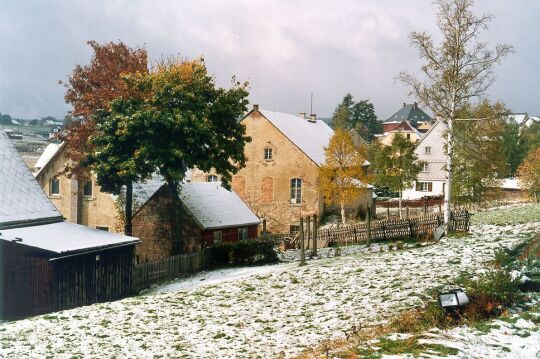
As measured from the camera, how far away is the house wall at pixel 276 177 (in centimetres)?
4756

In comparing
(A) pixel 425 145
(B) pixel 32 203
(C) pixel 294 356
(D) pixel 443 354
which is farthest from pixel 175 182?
(A) pixel 425 145

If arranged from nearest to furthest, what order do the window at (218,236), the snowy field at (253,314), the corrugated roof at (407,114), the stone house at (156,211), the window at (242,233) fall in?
1. the snowy field at (253,314)
2. the stone house at (156,211)
3. the window at (218,236)
4. the window at (242,233)
5. the corrugated roof at (407,114)

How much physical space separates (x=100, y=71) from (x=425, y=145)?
47.9 m

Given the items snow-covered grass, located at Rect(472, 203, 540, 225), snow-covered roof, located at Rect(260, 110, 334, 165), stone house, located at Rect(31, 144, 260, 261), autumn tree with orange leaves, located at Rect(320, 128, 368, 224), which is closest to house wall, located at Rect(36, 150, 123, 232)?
stone house, located at Rect(31, 144, 260, 261)

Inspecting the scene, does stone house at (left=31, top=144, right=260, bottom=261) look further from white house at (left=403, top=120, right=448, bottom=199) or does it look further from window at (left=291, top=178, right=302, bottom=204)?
white house at (left=403, top=120, right=448, bottom=199)

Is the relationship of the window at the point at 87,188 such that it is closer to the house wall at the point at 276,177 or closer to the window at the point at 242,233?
the window at the point at 242,233

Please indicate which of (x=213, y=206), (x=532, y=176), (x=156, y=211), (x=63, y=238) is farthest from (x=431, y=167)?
(x=63, y=238)

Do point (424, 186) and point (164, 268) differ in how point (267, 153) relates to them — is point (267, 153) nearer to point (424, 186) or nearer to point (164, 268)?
point (164, 268)

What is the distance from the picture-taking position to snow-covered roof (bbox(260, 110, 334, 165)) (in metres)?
48.3

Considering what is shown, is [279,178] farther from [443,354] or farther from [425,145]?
[443,354]

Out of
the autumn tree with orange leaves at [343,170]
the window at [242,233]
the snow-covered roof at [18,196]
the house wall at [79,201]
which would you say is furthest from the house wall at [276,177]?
the snow-covered roof at [18,196]

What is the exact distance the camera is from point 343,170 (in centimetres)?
4356

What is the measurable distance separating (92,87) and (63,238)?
1585 centimetres

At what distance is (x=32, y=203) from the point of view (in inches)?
934
